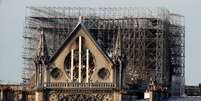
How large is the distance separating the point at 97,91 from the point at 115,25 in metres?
26.4

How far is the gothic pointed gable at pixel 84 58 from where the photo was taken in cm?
9875

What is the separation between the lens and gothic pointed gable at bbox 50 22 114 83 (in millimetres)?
98750

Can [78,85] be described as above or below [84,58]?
below

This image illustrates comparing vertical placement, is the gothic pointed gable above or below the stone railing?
above

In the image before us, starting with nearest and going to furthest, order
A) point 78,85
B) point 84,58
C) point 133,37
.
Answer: point 78,85, point 84,58, point 133,37

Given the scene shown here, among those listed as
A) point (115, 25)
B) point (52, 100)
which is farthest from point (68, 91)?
point (115, 25)

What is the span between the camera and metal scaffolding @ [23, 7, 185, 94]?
123 metres

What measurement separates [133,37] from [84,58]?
2549cm

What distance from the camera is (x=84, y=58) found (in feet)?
327

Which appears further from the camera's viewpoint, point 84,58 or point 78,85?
point 84,58

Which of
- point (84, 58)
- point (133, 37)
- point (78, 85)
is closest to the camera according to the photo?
point (78, 85)

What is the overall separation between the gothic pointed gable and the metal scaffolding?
19975 mm

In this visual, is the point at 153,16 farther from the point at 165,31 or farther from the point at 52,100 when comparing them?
the point at 52,100

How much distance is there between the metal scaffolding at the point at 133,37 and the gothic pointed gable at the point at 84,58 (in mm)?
19975
